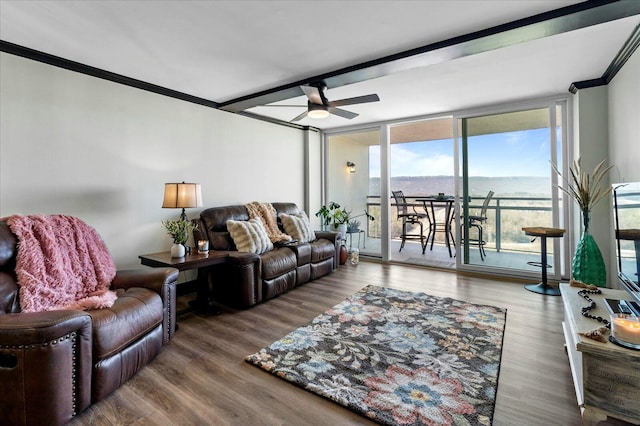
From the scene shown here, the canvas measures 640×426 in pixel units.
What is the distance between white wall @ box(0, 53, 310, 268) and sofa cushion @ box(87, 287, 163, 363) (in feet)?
4.27

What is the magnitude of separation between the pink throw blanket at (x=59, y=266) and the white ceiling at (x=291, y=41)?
1504mm

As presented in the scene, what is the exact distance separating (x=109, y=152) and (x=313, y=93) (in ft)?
7.28

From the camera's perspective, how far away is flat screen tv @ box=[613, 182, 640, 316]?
6.01 ft

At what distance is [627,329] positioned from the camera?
1.46 meters

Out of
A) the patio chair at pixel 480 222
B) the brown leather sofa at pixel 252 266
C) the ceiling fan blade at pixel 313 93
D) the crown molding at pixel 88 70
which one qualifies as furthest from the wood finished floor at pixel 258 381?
the crown molding at pixel 88 70

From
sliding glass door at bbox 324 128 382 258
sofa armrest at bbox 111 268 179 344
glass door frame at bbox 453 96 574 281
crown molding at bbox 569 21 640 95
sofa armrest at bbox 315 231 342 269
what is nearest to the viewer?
sofa armrest at bbox 111 268 179 344

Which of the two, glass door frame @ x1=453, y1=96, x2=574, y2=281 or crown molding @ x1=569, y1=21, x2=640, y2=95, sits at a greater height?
crown molding @ x1=569, y1=21, x2=640, y2=95

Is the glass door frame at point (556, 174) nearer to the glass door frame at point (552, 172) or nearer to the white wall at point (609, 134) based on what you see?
the glass door frame at point (552, 172)

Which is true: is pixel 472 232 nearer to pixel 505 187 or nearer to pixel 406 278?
pixel 505 187

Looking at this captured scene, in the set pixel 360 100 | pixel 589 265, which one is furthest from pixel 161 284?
pixel 589 265

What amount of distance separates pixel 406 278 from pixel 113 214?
3741 millimetres

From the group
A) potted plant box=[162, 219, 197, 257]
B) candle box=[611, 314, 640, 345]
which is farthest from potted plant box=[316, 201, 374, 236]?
candle box=[611, 314, 640, 345]

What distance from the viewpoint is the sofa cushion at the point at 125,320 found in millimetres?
1769

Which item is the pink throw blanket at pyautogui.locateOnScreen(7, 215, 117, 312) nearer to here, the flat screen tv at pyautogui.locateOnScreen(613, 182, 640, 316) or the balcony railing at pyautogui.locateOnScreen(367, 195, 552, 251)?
the flat screen tv at pyautogui.locateOnScreen(613, 182, 640, 316)
